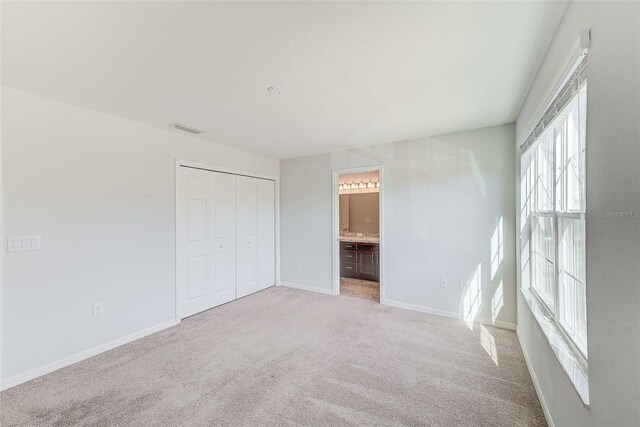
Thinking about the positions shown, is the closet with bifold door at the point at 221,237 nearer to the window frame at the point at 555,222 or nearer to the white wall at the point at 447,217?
the white wall at the point at 447,217

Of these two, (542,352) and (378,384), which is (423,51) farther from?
(378,384)

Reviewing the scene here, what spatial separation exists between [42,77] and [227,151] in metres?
2.07

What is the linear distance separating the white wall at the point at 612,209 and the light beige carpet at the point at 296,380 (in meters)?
0.86

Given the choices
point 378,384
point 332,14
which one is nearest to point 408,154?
point 332,14

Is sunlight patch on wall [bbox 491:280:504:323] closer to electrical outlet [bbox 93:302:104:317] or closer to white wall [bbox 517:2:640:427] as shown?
white wall [bbox 517:2:640:427]

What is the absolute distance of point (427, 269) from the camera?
136 inches

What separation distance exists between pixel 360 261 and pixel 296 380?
322cm

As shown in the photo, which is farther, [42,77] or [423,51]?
[42,77]

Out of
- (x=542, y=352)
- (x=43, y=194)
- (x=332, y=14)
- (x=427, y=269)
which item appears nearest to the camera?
(x=332, y=14)

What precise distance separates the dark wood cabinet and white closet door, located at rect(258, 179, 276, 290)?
4.88 feet

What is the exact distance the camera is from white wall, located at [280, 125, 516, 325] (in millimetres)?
2980

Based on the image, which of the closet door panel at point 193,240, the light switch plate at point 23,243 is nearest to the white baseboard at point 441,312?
the closet door panel at point 193,240

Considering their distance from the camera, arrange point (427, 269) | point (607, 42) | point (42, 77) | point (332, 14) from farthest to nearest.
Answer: point (427, 269) < point (42, 77) < point (332, 14) < point (607, 42)

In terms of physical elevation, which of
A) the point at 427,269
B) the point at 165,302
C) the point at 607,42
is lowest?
the point at 165,302
